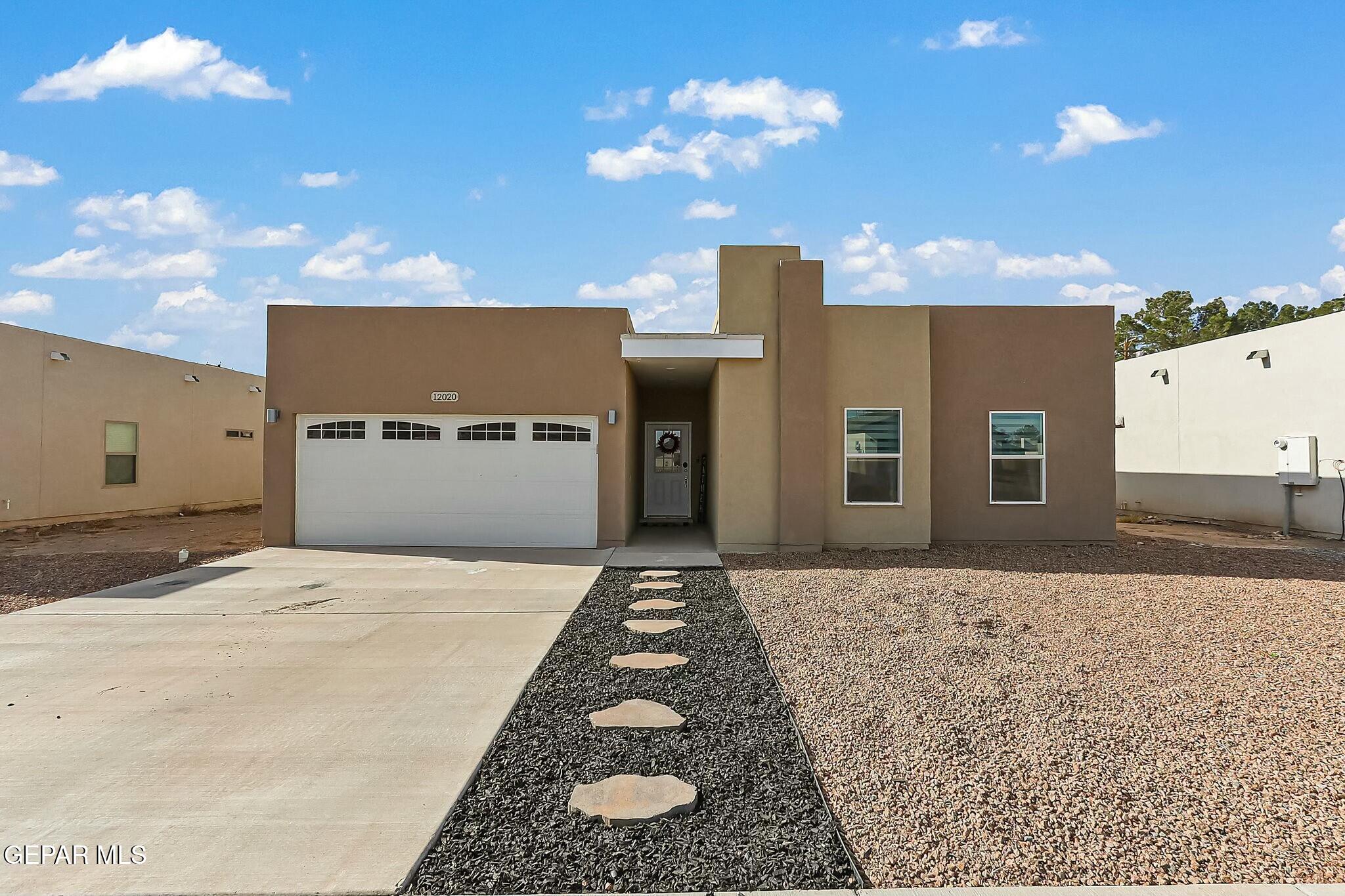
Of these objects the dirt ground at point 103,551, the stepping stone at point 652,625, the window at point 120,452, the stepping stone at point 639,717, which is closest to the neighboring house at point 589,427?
the dirt ground at point 103,551

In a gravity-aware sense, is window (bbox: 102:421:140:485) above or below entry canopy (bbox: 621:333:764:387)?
below

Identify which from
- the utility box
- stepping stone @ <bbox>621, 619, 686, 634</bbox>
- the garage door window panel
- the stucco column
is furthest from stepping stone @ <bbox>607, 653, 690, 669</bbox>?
the utility box

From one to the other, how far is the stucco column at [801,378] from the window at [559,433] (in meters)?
3.16

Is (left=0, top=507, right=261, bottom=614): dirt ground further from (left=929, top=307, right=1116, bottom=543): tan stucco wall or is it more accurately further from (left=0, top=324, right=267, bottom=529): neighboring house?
(left=929, top=307, right=1116, bottom=543): tan stucco wall

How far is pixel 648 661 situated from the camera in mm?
5191

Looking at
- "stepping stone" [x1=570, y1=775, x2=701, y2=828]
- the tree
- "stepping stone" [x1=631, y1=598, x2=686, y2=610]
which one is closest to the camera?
"stepping stone" [x1=570, y1=775, x2=701, y2=828]

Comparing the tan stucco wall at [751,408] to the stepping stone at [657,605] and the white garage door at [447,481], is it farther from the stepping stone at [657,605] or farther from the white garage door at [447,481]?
Result: the stepping stone at [657,605]

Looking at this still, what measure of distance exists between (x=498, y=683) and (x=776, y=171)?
31.6ft

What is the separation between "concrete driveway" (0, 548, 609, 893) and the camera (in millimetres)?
2727

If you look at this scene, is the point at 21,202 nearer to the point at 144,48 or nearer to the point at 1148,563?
the point at 144,48

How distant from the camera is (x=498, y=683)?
4.72 m

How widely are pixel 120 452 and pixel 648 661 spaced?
15.8m

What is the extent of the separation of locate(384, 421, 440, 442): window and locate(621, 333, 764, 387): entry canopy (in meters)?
3.29

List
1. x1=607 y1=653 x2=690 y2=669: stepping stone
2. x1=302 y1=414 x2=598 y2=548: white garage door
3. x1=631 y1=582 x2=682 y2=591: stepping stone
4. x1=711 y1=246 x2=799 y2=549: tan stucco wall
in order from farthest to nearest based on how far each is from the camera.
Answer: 1. x1=302 y1=414 x2=598 y2=548: white garage door
2. x1=711 y1=246 x2=799 y2=549: tan stucco wall
3. x1=631 y1=582 x2=682 y2=591: stepping stone
4. x1=607 y1=653 x2=690 y2=669: stepping stone
